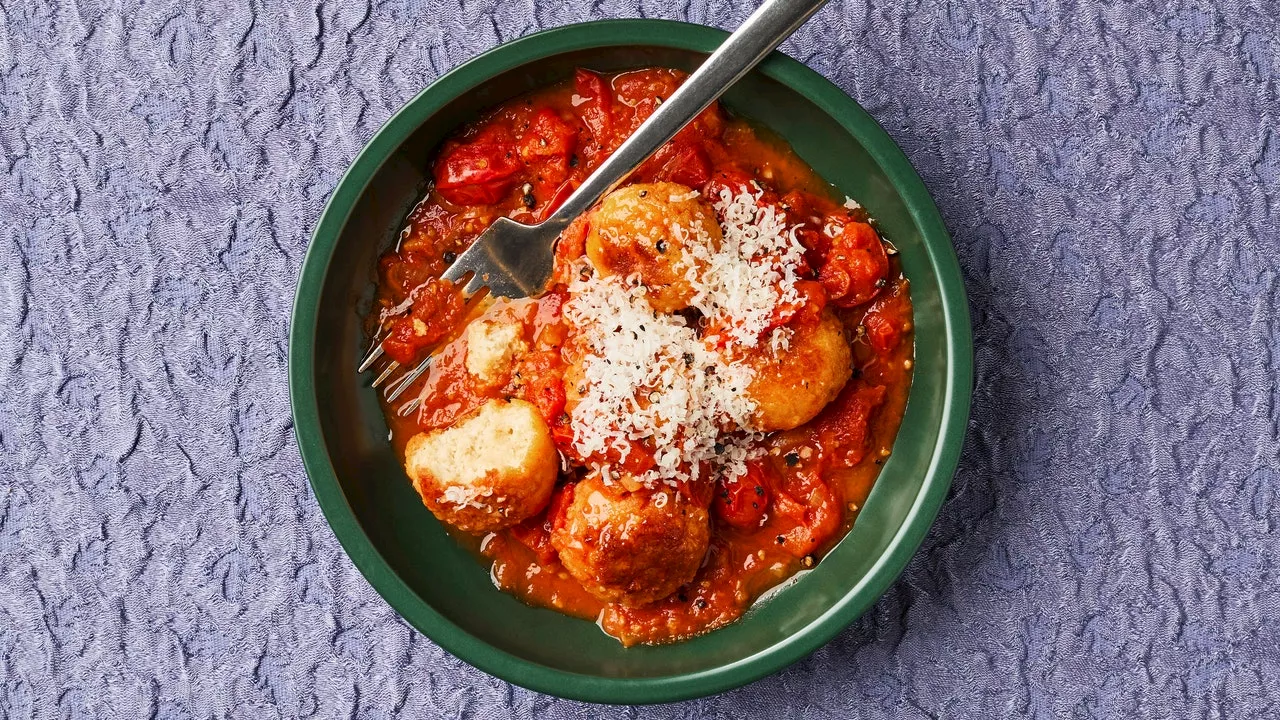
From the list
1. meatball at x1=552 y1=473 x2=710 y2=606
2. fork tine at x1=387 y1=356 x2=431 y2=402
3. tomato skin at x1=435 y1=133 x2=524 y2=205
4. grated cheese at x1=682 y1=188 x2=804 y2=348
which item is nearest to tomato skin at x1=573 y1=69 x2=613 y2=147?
tomato skin at x1=435 y1=133 x2=524 y2=205

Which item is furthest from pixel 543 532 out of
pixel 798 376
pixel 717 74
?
pixel 717 74

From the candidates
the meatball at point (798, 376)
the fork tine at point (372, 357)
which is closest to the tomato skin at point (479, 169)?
the fork tine at point (372, 357)

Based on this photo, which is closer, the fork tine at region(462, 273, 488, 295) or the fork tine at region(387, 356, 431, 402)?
the fork tine at region(462, 273, 488, 295)

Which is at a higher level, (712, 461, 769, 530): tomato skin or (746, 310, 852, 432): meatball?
(746, 310, 852, 432): meatball

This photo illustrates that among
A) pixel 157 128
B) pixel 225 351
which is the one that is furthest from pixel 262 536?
pixel 157 128

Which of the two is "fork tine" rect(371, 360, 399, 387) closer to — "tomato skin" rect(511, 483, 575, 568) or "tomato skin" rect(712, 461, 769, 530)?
"tomato skin" rect(511, 483, 575, 568)
